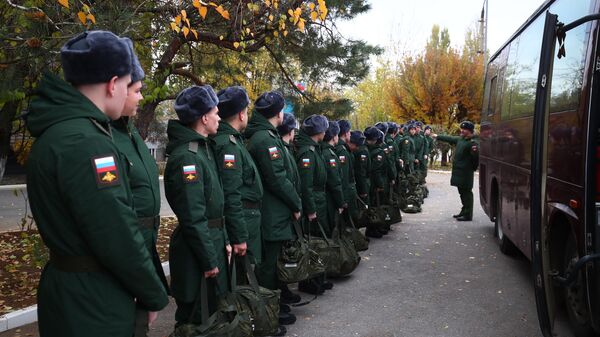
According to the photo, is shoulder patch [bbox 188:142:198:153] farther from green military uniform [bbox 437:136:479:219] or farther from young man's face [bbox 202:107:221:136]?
green military uniform [bbox 437:136:479:219]

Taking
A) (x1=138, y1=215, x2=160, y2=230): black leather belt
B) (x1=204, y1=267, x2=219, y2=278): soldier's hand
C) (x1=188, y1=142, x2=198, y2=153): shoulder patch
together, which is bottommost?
(x1=204, y1=267, x2=219, y2=278): soldier's hand

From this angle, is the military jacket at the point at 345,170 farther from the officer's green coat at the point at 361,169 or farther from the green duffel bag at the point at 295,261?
the green duffel bag at the point at 295,261

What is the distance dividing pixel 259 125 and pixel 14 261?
13.7 feet

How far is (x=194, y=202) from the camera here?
375cm

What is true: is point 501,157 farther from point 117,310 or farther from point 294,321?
point 117,310

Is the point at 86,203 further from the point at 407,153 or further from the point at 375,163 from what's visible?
the point at 407,153

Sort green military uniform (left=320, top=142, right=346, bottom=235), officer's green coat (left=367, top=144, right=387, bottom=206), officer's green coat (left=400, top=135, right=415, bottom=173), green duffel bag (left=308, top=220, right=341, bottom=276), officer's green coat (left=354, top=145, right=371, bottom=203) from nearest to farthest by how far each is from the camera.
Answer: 1. green duffel bag (left=308, top=220, right=341, bottom=276)
2. green military uniform (left=320, top=142, right=346, bottom=235)
3. officer's green coat (left=354, top=145, right=371, bottom=203)
4. officer's green coat (left=367, top=144, right=387, bottom=206)
5. officer's green coat (left=400, top=135, right=415, bottom=173)

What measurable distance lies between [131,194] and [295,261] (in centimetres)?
318

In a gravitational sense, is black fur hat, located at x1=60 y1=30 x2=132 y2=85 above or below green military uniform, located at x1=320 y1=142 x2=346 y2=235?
above

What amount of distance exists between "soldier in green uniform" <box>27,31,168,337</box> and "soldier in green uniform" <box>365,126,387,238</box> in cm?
735

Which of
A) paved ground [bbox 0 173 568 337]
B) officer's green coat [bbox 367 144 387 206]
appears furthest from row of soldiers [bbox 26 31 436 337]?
officer's green coat [bbox 367 144 387 206]

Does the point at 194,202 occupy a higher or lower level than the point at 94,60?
lower

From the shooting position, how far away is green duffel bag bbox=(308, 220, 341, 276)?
20.5 feet

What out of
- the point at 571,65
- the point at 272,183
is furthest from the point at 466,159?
Result: the point at 272,183
